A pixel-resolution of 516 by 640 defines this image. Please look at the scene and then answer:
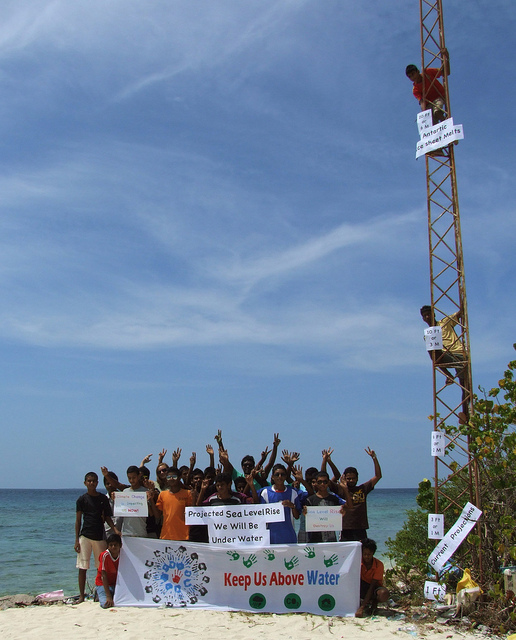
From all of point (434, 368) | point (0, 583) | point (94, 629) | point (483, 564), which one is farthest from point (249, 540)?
point (0, 583)

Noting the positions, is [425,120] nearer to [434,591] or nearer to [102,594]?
[434,591]

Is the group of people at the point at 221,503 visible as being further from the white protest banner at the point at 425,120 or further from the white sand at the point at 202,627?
the white protest banner at the point at 425,120

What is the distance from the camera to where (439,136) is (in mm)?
9148

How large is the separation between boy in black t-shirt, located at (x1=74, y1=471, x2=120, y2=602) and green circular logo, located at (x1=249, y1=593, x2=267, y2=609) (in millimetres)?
2263

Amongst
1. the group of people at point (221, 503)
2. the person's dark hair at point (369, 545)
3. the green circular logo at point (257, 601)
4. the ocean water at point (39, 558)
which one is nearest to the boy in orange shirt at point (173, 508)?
the group of people at point (221, 503)

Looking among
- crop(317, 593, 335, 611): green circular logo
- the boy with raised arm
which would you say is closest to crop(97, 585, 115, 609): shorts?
crop(317, 593, 335, 611): green circular logo

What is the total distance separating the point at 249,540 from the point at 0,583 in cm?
1000

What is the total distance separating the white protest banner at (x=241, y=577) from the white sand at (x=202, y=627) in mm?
178

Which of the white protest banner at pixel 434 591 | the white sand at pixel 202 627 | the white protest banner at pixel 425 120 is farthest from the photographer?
the white protest banner at pixel 425 120

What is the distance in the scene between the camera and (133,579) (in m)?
7.98

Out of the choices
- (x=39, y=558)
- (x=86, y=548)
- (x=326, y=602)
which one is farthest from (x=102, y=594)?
(x=39, y=558)

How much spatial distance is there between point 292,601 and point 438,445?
9.64ft

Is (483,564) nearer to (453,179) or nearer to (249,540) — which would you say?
(249,540)

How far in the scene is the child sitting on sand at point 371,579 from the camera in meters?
7.55
